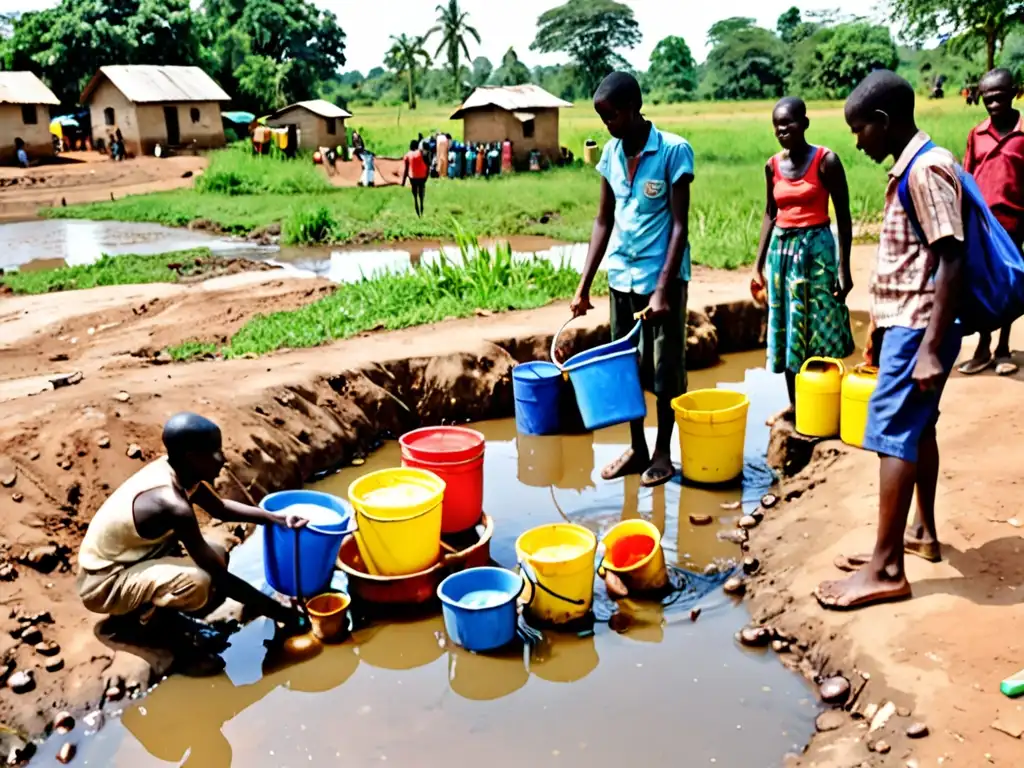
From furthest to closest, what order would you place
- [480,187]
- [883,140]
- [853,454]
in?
[480,187]
[853,454]
[883,140]

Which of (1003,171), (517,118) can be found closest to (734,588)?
(1003,171)

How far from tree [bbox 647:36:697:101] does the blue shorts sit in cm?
6188

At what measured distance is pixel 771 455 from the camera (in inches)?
215

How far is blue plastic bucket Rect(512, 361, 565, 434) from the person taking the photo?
562 centimetres

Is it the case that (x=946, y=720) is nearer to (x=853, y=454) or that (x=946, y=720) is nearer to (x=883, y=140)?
(x=883, y=140)

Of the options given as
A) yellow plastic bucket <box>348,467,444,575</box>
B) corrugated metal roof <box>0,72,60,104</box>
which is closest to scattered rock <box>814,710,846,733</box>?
yellow plastic bucket <box>348,467,444,575</box>

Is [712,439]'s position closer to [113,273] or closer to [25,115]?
[113,273]

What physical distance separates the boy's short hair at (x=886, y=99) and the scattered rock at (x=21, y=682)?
11.9ft

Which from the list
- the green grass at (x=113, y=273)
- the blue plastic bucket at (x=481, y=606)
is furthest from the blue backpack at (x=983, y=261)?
the green grass at (x=113, y=273)

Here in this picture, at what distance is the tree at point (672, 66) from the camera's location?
2484 inches

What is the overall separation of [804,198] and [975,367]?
1.83 meters

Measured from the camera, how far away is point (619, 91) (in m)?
4.45

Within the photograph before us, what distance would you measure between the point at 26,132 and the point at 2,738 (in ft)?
93.3

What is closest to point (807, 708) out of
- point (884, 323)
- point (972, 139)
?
point (884, 323)
